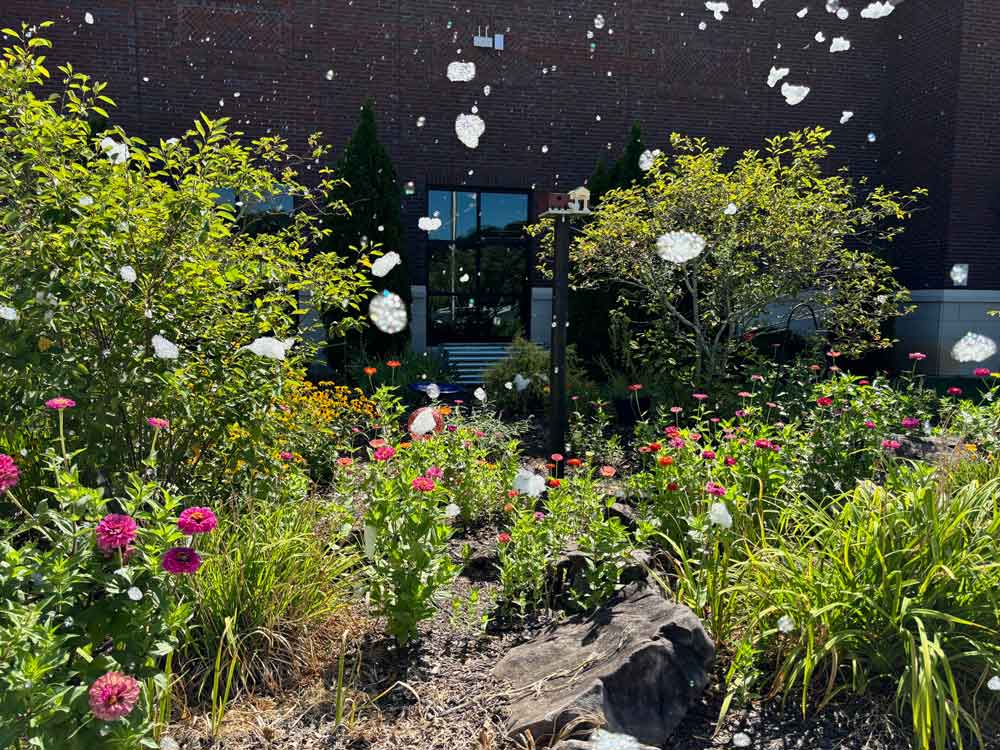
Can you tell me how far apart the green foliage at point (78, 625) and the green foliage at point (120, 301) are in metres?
0.87

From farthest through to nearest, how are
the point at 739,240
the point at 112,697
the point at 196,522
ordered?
1. the point at 739,240
2. the point at 196,522
3. the point at 112,697

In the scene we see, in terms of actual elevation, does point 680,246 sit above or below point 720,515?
above

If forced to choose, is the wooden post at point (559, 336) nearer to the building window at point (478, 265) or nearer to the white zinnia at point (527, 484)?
the white zinnia at point (527, 484)

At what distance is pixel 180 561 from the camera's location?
2.07 metres

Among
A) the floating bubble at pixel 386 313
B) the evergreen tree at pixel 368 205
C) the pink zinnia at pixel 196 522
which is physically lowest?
the pink zinnia at pixel 196 522

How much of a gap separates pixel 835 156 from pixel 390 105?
9.04m

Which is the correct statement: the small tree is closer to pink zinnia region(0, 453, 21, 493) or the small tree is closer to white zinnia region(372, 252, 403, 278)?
white zinnia region(372, 252, 403, 278)

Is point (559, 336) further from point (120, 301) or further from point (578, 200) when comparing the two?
point (120, 301)

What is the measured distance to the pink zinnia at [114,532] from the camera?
1.96m

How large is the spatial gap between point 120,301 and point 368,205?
826 cm

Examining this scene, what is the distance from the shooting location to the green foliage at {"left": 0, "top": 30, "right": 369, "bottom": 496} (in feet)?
9.86

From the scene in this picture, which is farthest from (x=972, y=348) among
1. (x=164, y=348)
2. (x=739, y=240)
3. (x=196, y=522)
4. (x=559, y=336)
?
(x=196, y=522)

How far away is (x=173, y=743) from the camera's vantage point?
2.29 m

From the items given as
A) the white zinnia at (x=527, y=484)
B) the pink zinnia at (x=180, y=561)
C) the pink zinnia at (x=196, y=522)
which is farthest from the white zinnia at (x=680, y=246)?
the pink zinnia at (x=180, y=561)
